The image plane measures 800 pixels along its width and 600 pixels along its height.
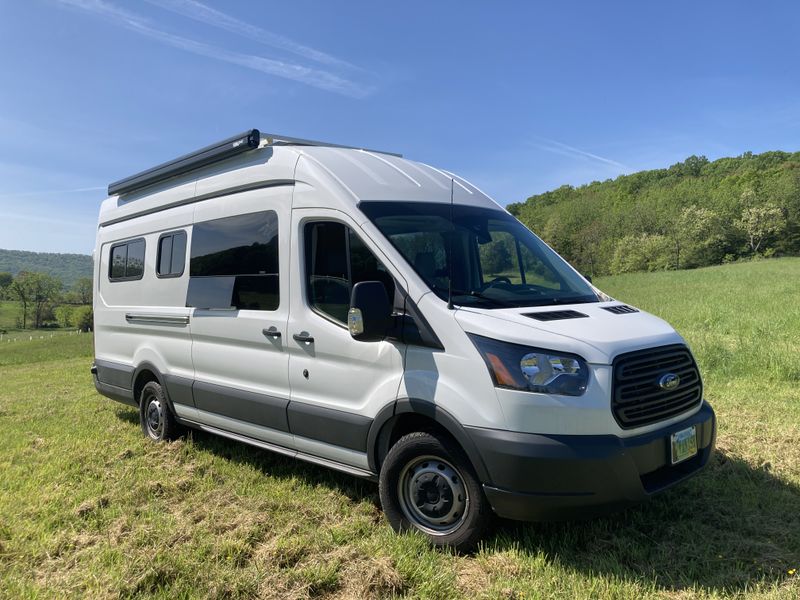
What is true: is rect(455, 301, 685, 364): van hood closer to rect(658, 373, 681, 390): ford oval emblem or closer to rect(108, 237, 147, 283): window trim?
rect(658, 373, 681, 390): ford oval emblem

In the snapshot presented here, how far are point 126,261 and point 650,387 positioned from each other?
19.5 feet

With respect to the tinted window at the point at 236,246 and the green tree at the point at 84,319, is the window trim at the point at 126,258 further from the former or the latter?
the green tree at the point at 84,319

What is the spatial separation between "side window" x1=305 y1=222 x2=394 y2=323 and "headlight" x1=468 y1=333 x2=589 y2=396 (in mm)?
928

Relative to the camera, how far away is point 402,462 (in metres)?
3.69

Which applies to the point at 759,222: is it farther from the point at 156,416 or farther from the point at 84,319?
the point at 84,319

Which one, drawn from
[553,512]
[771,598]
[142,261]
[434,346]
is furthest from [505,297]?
[142,261]

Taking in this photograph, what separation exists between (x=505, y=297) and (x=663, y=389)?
3.60 ft

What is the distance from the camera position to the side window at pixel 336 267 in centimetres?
395

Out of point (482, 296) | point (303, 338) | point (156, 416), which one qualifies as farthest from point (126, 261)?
point (482, 296)

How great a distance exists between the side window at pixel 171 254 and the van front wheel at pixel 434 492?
3.32 meters

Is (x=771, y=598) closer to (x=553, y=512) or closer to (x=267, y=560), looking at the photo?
(x=553, y=512)

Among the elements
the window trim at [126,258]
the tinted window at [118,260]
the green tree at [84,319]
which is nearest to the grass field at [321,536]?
the window trim at [126,258]

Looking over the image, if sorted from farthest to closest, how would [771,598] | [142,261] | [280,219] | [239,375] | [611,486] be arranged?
[142,261], [239,375], [280,219], [611,486], [771,598]

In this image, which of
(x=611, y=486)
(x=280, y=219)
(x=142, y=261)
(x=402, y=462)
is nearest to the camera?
(x=611, y=486)
